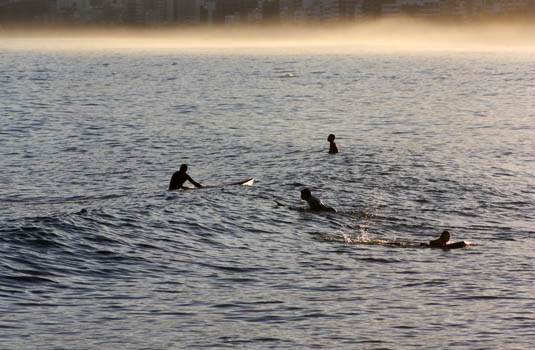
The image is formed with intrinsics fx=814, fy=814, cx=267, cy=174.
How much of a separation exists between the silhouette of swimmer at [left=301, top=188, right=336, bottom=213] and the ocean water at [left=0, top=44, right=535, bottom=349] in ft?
1.12

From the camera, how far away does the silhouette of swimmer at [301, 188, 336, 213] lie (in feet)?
104

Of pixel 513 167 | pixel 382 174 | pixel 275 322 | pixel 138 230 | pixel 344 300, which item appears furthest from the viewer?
pixel 513 167

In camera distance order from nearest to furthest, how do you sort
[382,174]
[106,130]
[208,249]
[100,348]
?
[100,348] < [208,249] < [382,174] < [106,130]

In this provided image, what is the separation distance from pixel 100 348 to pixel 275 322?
4.26 m

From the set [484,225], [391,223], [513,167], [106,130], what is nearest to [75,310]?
[391,223]

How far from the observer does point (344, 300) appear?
21.2 meters

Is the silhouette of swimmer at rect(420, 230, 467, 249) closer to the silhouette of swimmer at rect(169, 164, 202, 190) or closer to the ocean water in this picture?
the ocean water

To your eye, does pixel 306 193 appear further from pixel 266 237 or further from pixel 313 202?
pixel 266 237

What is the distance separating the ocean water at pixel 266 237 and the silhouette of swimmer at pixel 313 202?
341mm

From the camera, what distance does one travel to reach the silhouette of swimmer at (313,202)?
31.8 m

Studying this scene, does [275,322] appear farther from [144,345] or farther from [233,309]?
[144,345]

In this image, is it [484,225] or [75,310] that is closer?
[75,310]

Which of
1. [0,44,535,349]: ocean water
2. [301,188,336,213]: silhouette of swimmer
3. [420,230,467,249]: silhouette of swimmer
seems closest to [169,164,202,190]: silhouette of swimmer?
[0,44,535,349]: ocean water

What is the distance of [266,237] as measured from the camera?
2869 cm
